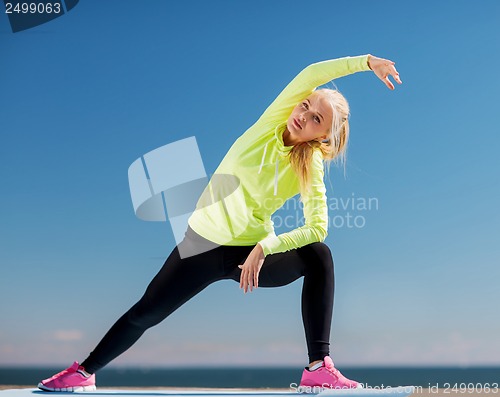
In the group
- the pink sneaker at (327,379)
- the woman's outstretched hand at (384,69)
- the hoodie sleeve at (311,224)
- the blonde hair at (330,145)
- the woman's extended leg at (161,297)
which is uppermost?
the woman's outstretched hand at (384,69)

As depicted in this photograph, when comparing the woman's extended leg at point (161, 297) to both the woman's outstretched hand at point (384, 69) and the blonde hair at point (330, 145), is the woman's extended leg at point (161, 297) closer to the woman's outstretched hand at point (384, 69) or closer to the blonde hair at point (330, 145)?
the blonde hair at point (330, 145)

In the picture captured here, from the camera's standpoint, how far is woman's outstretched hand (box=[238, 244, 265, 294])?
71.8 inches

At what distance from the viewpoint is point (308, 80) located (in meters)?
2.01

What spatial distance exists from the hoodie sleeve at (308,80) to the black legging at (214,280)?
18.4 inches

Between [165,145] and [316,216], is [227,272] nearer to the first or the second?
[316,216]

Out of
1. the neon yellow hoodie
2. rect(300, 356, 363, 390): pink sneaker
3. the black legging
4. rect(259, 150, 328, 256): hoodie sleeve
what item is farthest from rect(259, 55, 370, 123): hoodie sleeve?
rect(300, 356, 363, 390): pink sneaker

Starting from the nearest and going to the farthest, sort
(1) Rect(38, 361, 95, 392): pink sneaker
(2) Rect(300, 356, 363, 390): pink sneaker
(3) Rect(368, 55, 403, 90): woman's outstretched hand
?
(2) Rect(300, 356, 363, 390): pink sneaker < (3) Rect(368, 55, 403, 90): woman's outstretched hand < (1) Rect(38, 361, 95, 392): pink sneaker

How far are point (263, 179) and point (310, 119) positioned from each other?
0.25 m

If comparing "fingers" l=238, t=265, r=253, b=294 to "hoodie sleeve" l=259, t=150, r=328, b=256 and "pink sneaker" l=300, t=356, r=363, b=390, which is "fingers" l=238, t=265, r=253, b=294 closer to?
"hoodie sleeve" l=259, t=150, r=328, b=256

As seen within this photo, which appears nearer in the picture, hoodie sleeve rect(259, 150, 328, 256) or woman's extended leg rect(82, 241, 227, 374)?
hoodie sleeve rect(259, 150, 328, 256)

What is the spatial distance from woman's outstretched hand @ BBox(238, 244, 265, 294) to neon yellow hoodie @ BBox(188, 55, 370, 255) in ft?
0.45

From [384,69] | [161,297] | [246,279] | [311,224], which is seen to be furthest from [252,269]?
[384,69]

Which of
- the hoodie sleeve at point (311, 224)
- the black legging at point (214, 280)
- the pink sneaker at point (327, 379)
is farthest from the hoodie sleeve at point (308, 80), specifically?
the pink sneaker at point (327, 379)

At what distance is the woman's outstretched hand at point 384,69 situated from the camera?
6.35 feet
